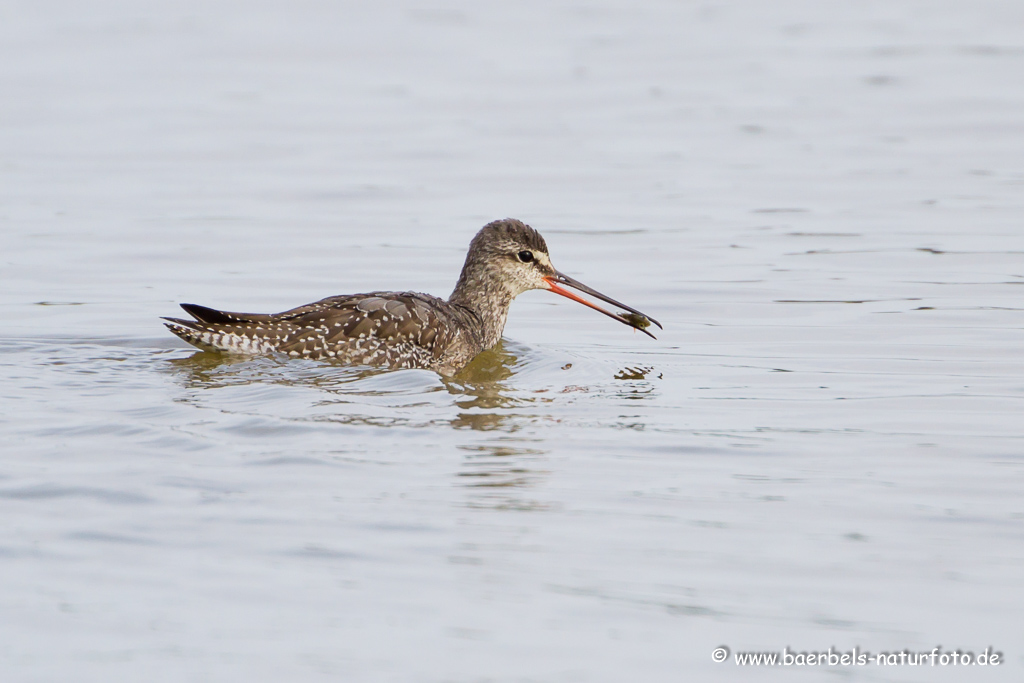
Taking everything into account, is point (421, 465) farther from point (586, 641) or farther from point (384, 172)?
point (384, 172)

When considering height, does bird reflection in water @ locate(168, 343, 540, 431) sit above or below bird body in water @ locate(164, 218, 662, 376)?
below

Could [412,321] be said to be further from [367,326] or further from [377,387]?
[377,387]

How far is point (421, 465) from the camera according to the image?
6.52 metres

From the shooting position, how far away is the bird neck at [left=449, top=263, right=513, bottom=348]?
32.1 ft

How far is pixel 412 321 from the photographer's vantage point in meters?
8.88

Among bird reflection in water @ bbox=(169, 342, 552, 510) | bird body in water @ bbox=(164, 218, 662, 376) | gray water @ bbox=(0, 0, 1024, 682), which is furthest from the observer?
bird body in water @ bbox=(164, 218, 662, 376)

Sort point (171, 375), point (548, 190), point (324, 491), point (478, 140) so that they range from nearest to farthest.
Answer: point (324, 491) → point (171, 375) → point (548, 190) → point (478, 140)

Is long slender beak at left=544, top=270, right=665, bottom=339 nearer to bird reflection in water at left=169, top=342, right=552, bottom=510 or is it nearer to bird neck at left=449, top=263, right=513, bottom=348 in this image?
bird neck at left=449, top=263, right=513, bottom=348

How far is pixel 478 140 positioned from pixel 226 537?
12156 millimetres

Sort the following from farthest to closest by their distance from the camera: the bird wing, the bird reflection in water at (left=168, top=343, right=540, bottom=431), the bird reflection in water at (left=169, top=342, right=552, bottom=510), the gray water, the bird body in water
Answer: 1. the bird wing
2. the bird body in water
3. the bird reflection in water at (left=168, top=343, right=540, bottom=431)
4. the bird reflection in water at (left=169, top=342, right=552, bottom=510)
5. the gray water

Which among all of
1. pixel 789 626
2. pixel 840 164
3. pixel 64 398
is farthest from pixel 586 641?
pixel 840 164

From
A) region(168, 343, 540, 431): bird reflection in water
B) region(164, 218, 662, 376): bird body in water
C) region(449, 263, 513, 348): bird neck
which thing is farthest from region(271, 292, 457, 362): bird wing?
region(449, 263, 513, 348): bird neck

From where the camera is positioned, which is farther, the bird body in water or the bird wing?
the bird wing

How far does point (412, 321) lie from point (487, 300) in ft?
3.46
